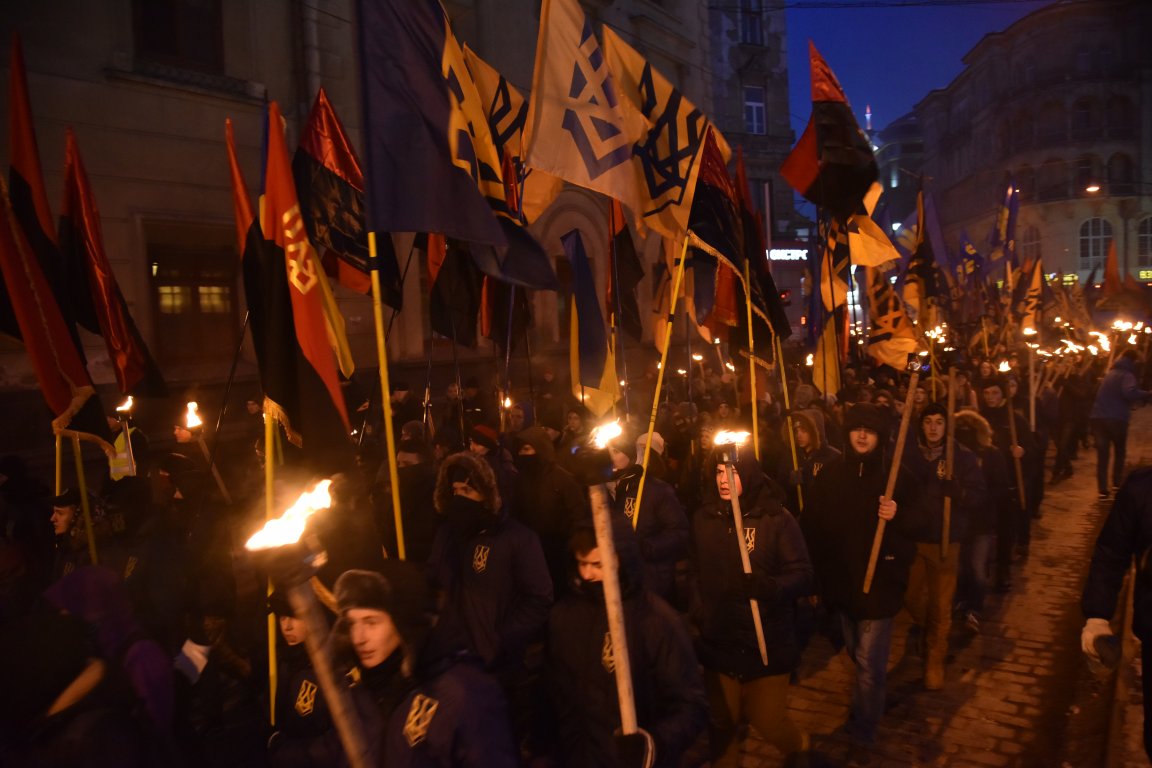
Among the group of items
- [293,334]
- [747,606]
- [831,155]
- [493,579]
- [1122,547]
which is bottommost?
[747,606]

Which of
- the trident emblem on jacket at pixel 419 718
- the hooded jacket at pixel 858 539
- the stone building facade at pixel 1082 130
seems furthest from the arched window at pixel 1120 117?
the trident emblem on jacket at pixel 419 718

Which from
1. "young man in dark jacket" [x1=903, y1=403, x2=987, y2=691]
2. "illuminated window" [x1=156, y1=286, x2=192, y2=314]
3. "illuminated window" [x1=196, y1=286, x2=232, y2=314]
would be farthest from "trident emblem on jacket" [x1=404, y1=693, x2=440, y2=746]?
"illuminated window" [x1=196, y1=286, x2=232, y2=314]

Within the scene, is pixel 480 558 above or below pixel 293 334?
below

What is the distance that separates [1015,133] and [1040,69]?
4.32 meters

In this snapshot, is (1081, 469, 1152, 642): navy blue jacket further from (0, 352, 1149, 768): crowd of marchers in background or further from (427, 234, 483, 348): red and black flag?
(427, 234, 483, 348): red and black flag

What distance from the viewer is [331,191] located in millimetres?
5945

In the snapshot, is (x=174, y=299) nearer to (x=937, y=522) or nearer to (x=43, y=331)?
(x=43, y=331)

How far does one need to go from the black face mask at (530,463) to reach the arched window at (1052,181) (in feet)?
189

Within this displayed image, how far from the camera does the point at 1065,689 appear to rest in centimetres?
521

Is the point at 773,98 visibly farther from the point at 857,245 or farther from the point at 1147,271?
the point at 857,245

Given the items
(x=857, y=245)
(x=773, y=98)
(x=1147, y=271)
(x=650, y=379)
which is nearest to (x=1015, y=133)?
(x=1147, y=271)

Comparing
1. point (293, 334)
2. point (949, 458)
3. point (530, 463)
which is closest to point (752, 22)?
point (949, 458)

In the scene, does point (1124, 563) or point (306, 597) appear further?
point (1124, 563)

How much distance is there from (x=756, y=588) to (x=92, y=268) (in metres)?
4.85
